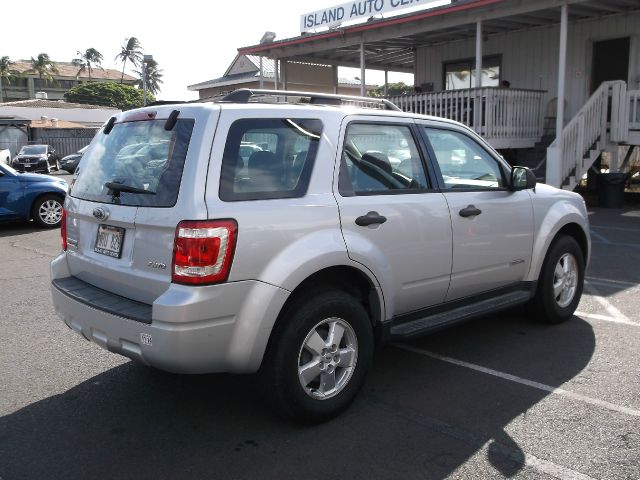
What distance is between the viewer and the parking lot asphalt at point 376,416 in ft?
10.3

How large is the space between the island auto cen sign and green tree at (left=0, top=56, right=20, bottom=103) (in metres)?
84.8

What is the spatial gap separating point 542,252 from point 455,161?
1.17m

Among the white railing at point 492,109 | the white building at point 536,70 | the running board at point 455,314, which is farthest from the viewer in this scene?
the white railing at point 492,109

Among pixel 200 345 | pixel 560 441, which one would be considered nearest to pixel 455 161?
pixel 560 441

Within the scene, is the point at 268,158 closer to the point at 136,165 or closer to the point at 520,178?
the point at 136,165

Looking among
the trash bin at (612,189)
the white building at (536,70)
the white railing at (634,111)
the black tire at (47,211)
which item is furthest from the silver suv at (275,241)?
the white railing at (634,111)

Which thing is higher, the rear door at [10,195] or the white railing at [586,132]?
the white railing at [586,132]

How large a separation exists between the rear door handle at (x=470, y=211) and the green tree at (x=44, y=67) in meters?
99.4

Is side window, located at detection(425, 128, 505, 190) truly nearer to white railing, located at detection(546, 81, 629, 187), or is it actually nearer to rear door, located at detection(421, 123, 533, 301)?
rear door, located at detection(421, 123, 533, 301)

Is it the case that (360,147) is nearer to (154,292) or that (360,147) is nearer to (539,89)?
(154,292)

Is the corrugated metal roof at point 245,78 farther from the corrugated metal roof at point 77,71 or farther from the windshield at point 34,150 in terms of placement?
the corrugated metal roof at point 77,71

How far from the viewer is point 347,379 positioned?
145 inches

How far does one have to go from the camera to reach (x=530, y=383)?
4156 mm

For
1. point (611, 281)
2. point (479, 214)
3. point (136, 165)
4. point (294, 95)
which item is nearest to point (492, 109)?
point (611, 281)
